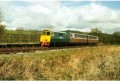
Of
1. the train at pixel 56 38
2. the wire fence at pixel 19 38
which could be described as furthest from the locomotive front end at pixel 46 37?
the wire fence at pixel 19 38

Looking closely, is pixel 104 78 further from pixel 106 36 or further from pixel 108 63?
pixel 106 36

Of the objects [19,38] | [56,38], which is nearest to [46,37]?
[56,38]

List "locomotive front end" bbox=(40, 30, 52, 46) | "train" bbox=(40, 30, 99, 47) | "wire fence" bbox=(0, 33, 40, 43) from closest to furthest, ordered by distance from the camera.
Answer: "locomotive front end" bbox=(40, 30, 52, 46) < "train" bbox=(40, 30, 99, 47) < "wire fence" bbox=(0, 33, 40, 43)

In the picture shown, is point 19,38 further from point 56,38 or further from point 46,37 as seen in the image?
point 56,38

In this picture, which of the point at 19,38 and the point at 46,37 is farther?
the point at 19,38

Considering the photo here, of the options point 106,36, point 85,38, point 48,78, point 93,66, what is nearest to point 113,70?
point 93,66

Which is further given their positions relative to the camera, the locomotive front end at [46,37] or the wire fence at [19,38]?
the wire fence at [19,38]

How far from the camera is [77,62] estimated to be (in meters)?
13.3

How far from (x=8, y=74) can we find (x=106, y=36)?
7693 centimetres

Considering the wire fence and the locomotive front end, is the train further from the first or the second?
the wire fence

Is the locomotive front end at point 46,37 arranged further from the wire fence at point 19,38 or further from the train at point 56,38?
the wire fence at point 19,38

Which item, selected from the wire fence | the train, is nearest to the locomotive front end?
the train

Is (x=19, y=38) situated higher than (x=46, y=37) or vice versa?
(x=46, y=37)

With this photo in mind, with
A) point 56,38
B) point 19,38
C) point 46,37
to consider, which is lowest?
point 19,38
